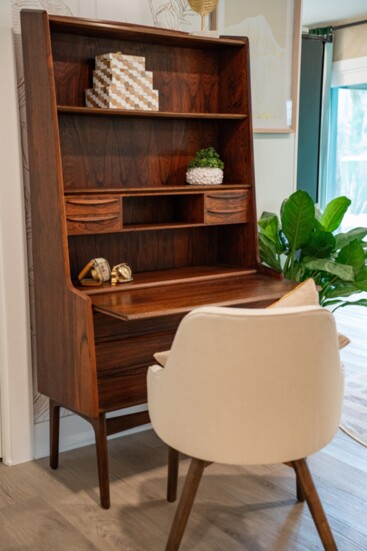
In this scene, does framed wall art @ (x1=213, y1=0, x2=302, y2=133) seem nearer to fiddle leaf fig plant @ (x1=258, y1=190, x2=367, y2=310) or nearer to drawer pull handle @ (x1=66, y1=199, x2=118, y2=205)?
fiddle leaf fig plant @ (x1=258, y1=190, x2=367, y2=310)

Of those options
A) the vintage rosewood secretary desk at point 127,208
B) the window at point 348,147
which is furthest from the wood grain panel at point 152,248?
the window at point 348,147

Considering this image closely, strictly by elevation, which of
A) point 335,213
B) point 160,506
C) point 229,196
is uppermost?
point 229,196

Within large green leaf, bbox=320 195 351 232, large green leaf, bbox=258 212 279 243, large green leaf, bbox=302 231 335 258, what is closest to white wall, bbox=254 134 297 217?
large green leaf, bbox=258 212 279 243

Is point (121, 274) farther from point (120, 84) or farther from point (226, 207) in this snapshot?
point (120, 84)

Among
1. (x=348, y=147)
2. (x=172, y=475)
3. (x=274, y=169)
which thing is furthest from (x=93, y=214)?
(x=348, y=147)

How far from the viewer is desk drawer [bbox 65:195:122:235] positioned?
2.60 m

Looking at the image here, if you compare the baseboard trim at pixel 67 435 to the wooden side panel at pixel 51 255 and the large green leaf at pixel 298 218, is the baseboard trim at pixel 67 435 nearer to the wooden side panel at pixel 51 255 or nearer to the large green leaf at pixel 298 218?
the wooden side panel at pixel 51 255

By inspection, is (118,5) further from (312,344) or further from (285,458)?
(285,458)

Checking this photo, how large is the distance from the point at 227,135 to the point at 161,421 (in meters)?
1.57

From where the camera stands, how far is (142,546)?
2266 millimetres

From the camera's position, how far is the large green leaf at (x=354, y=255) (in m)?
3.24

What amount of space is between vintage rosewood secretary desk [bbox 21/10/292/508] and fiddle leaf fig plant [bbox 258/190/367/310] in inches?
9.7

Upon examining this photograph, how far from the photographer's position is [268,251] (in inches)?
134

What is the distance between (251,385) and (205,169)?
4.50ft
